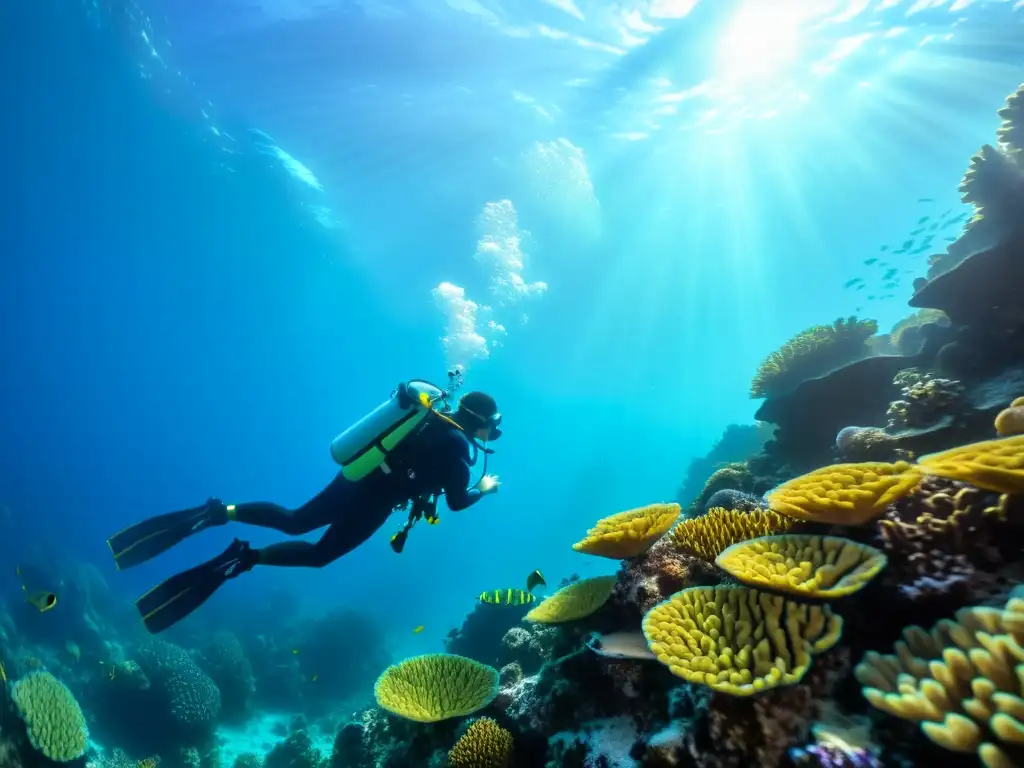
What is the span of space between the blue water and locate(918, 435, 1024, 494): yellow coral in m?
21.2

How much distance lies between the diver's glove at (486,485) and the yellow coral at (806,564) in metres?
4.08

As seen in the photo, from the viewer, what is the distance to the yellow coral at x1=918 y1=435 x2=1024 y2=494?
2363 mm

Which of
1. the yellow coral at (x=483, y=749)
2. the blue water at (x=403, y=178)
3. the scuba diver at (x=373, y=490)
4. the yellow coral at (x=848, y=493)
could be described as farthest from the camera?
the blue water at (x=403, y=178)

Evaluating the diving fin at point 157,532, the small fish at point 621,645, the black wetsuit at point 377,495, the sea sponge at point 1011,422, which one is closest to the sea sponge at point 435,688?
the small fish at point 621,645

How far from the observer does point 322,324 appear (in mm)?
55500

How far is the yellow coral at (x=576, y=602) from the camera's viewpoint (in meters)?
3.96

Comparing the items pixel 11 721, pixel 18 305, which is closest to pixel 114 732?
pixel 11 721

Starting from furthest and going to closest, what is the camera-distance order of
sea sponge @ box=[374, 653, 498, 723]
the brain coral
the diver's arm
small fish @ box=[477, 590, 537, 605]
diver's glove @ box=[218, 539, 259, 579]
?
the brain coral
small fish @ box=[477, 590, 537, 605]
diver's glove @ box=[218, 539, 259, 579]
the diver's arm
sea sponge @ box=[374, 653, 498, 723]

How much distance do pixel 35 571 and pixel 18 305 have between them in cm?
4573

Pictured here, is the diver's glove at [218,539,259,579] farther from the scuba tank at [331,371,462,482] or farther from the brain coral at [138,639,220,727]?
the brain coral at [138,639,220,727]

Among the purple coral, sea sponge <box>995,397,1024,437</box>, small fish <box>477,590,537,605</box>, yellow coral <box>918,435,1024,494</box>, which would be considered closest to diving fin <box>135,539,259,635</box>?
small fish <box>477,590,537,605</box>

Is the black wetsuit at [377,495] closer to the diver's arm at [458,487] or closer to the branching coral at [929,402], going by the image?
the diver's arm at [458,487]

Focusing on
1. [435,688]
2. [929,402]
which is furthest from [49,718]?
[929,402]

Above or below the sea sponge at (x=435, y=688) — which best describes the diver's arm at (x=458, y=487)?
above
